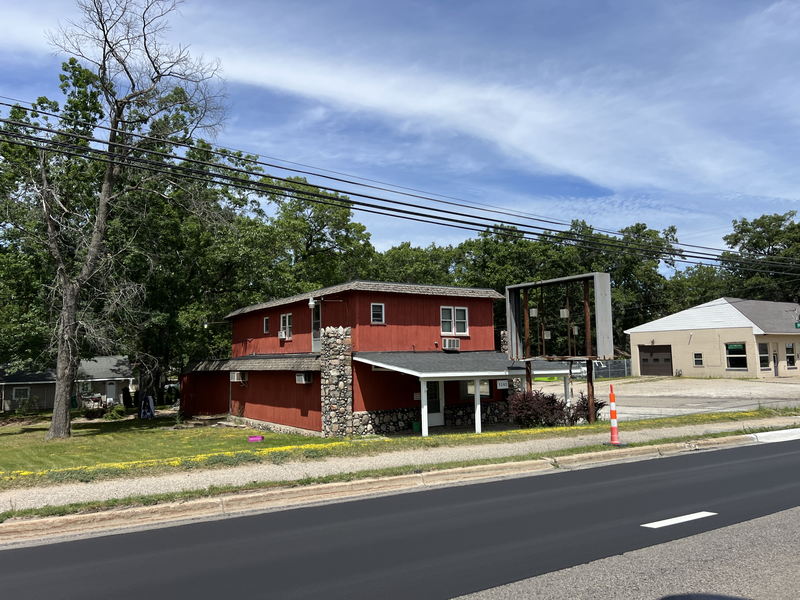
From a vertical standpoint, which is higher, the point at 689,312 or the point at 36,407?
the point at 689,312

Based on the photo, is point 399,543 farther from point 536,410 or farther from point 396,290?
point 396,290

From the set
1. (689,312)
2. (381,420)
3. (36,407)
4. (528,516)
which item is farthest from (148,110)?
(689,312)

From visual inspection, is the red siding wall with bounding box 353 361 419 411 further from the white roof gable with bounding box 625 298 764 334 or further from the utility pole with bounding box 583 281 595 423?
the white roof gable with bounding box 625 298 764 334

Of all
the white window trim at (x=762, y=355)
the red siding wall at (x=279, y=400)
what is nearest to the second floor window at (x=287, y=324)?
the red siding wall at (x=279, y=400)

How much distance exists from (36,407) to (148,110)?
3364 centimetres

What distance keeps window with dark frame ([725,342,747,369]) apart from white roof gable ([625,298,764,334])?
1401mm

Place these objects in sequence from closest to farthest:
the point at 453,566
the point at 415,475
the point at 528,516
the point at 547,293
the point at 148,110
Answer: the point at 453,566
the point at 528,516
the point at 415,475
the point at 148,110
the point at 547,293

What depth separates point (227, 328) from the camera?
40.7 m

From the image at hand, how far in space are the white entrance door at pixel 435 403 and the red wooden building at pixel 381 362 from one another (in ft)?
0.12

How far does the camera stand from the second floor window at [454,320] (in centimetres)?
2462

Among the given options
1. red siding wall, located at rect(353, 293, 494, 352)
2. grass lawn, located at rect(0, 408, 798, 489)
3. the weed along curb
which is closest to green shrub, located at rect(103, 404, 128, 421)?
grass lawn, located at rect(0, 408, 798, 489)

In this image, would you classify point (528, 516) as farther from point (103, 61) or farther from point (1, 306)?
point (1, 306)

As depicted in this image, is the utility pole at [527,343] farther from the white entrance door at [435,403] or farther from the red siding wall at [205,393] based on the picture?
the red siding wall at [205,393]

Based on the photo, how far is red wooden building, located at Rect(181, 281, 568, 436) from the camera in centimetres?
2130
